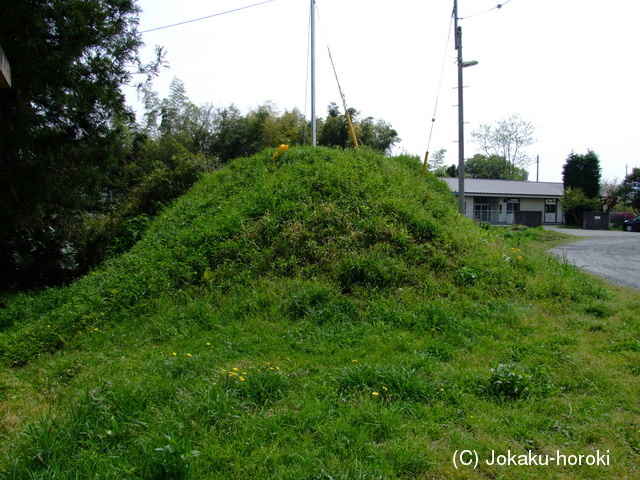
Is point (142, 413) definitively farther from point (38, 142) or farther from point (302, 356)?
point (38, 142)

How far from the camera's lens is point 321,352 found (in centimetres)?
395

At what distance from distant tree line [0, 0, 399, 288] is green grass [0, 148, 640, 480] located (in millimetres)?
2783

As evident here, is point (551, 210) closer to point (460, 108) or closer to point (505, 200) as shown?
point (505, 200)

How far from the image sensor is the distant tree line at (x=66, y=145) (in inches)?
319

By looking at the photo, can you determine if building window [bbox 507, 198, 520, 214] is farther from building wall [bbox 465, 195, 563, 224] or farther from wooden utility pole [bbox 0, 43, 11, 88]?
wooden utility pole [bbox 0, 43, 11, 88]

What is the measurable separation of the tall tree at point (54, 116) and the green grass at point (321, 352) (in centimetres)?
278

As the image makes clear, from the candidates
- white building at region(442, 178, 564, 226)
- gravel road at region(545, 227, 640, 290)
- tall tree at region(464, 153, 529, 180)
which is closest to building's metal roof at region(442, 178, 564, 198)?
white building at region(442, 178, 564, 226)

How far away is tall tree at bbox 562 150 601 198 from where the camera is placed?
30641mm

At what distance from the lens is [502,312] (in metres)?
5.04

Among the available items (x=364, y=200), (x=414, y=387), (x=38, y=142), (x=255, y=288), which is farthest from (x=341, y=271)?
(x=38, y=142)

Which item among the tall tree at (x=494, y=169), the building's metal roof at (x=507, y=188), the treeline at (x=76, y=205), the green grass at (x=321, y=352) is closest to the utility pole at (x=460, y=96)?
the green grass at (x=321, y=352)

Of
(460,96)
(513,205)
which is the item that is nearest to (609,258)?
(460,96)

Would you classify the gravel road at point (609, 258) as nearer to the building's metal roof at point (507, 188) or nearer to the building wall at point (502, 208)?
the building's metal roof at point (507, 188)

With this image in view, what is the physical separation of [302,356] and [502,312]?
267cm
